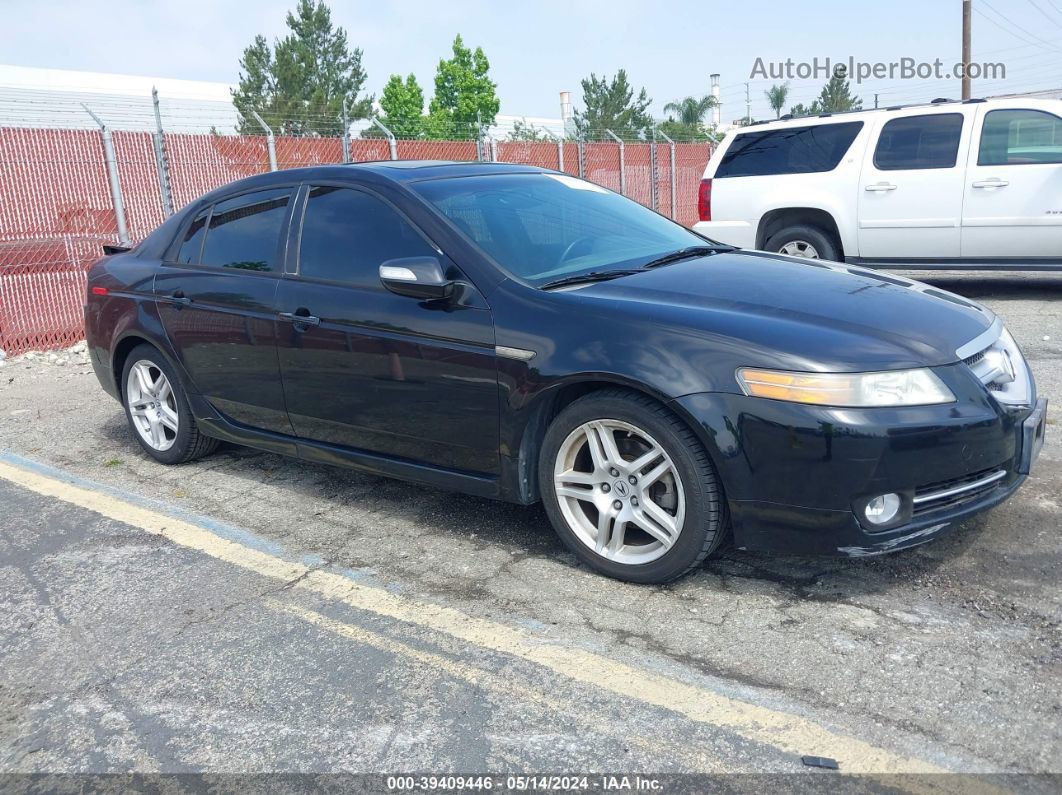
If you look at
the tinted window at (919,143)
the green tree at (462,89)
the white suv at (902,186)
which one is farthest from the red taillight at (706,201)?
the green tree at (462,89)

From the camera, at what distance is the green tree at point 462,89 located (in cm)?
5500

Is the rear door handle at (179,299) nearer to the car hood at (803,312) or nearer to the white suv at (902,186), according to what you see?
the car hood at (803,312)

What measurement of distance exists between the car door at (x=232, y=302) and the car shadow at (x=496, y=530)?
0.48 metres

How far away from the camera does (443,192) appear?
4.18 metres

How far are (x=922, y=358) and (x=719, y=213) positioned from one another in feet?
23.6

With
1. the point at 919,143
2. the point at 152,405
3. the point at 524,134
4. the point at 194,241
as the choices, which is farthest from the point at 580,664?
the point at 524,134

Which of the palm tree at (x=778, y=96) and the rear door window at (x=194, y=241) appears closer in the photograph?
the rear door window at (x=194, y=241)

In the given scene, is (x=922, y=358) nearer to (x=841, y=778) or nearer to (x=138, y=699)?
(x=841, y=778)

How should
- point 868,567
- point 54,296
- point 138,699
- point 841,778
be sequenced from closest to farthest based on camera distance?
point 841,778
point 138,699
point 868,567
point 54,296

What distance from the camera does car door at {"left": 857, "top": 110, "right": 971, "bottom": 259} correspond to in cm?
900

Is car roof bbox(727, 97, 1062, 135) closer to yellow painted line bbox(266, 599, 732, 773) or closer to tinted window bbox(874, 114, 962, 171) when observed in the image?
tinted window bbox(874, 114, 962, 171)

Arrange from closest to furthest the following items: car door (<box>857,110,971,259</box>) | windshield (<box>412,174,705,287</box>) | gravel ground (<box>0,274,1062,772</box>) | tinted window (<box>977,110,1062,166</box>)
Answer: gravel ground (<box>0,274,1062,772</box>), windshield (<box>412,174,705,287</box>), tinted window (<box>977,110,1062,166</box>), car door (<box>857,110,971,259</box>)

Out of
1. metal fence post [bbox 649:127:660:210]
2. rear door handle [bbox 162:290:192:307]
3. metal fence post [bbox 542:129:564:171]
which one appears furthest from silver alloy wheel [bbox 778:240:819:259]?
metal fence post [bbox 649:127:660:210]

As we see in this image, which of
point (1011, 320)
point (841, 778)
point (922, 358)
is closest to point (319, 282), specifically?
point (922, 358)
